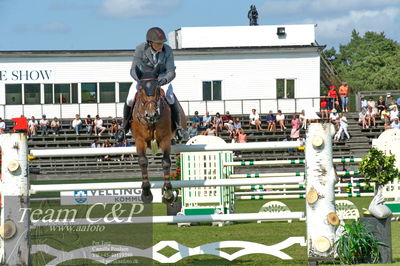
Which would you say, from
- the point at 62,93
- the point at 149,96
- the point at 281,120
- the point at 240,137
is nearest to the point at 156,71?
the point at 149,96

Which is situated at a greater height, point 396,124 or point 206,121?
point 206,121

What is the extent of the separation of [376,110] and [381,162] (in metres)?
31.0

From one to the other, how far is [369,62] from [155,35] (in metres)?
87.1

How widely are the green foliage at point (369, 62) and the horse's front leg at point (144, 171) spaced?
7670cm

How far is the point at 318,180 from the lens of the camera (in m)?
8.68

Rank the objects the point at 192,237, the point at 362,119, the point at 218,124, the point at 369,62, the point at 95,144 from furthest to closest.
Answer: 1. the point at 369,62
2. the point at 362,119
3. the point at 218,124
4. the point at 95,144
5. the point at 192,237

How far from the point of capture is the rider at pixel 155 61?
9.24 metres

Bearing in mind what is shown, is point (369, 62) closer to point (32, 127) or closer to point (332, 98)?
point (332, 98)

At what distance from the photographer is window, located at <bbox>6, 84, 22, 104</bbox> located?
149 feet

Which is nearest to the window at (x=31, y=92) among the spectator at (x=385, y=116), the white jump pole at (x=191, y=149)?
the spectator at (x=385, y=116)

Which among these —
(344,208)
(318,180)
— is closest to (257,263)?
(318,180)

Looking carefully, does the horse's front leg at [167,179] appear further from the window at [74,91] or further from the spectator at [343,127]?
the window at [74,91]

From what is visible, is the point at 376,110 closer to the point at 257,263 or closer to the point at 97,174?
the point at 97,174

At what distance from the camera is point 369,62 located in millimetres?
93875
